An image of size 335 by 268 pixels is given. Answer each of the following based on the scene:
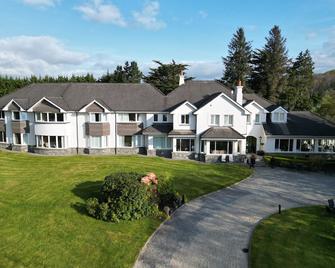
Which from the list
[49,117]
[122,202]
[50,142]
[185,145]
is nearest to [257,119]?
[185,145]

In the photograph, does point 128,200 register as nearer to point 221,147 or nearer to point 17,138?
point 221,147

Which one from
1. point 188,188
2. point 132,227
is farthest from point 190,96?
point 132,227

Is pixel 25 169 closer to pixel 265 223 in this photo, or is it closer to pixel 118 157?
pixel 118 157

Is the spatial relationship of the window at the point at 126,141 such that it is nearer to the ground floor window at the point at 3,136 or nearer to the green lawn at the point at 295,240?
the ground floor window at the point at 3,136

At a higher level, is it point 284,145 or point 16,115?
point 16,115

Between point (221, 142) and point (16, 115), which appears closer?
point (221, 142)

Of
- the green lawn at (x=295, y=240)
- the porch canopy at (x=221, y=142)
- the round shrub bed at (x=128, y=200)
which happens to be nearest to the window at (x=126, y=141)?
the porch canopy at (x=221, y=142)

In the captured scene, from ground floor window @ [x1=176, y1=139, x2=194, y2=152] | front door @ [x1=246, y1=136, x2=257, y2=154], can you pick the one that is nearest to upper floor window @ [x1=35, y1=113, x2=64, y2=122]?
ground floor window @ [x1=176, y1=139, x2=194, y2=152]
